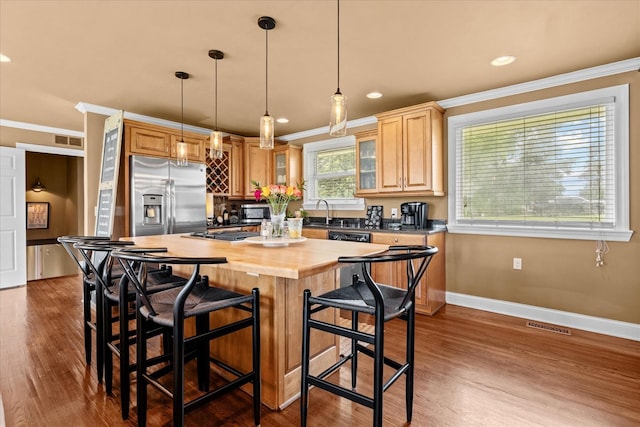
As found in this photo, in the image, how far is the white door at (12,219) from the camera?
184 inches

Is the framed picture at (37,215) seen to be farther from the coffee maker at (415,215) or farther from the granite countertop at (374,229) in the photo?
the coffee maker at (415,215)

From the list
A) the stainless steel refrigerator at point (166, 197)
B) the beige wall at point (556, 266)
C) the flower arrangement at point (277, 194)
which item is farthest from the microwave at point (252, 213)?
the flower arrangement at point (277, 194)

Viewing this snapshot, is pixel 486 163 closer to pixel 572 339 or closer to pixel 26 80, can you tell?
pixel 572 339

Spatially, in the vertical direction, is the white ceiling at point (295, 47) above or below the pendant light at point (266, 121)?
above

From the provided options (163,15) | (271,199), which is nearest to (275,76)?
(163,15)

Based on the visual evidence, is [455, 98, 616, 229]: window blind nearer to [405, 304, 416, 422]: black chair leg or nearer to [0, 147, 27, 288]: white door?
[405, 304, 416, 422]: black chair leg

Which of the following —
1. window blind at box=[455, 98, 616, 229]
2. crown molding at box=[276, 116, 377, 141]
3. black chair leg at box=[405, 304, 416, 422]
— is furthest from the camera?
crown molding at box=[276, 116, 377, 141]

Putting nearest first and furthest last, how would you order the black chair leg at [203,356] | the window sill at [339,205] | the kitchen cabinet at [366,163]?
the black chair leg at [203,356] < the kitchen cabinet at [366,163] < the window sill at [339,205]

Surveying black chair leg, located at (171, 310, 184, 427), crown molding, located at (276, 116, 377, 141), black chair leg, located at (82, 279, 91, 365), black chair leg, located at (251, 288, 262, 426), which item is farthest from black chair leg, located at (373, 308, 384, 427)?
crown molding, located at (276, 116, 377, 141)

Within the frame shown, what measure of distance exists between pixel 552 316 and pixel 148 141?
4.89m

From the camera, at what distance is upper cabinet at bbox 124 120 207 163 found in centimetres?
391

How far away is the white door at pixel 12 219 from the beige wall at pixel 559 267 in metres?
5.99

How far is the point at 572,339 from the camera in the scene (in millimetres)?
2850

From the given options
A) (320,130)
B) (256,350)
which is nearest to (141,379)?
(256,350)
